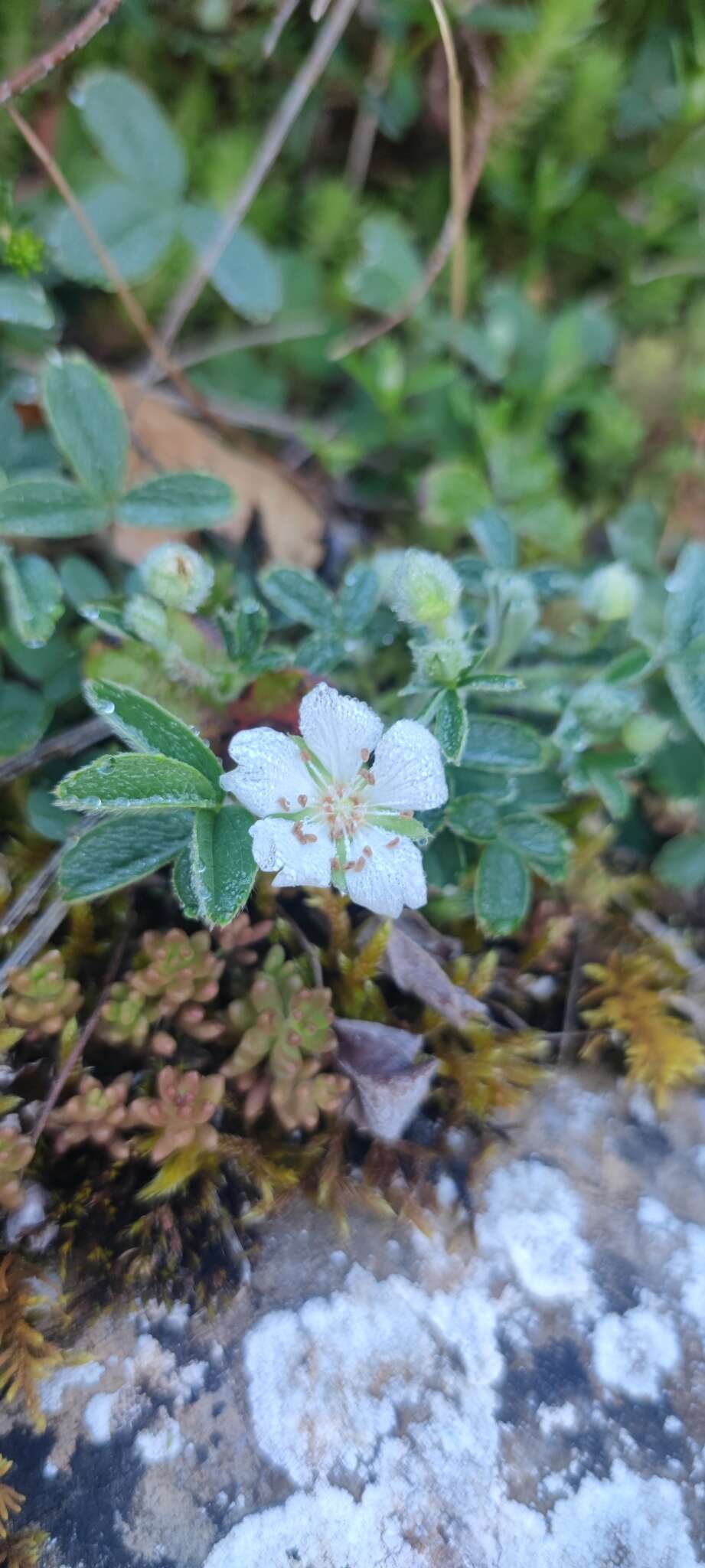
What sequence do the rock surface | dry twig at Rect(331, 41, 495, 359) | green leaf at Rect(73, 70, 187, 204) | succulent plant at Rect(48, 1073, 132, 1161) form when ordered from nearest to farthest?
the rock surface
succulent plant at Rect(48, 1073, 132, 1161)
green leaf at Rect(73, 70, 187, 204)
dry twig at Rect(331, 41, 495, 359)

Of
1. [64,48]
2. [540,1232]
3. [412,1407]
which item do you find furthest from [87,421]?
[412,1407]

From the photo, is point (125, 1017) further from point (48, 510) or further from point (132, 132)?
point (132, 132)

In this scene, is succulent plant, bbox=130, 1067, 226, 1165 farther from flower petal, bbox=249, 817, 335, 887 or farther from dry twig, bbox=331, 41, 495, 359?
dry twig, bbox=331, 41, 495, 359

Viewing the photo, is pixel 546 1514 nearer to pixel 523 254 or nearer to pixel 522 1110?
pixel 522 1110

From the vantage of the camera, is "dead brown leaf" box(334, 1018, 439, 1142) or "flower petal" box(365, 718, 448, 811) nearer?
"flower petal" box(365, 718, 448, 811)

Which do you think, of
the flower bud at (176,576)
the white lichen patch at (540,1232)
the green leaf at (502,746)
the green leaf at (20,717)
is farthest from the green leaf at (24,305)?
the white lichen patch at (540,1232)

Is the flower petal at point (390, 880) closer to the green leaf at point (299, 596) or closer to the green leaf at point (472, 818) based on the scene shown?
the green leaf at point (472, 818)

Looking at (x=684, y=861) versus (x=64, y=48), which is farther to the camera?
(x=684, y=861)

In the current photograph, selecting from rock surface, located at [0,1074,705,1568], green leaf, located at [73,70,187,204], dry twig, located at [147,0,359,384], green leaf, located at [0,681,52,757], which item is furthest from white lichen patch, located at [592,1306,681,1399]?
green leaf, located at [73,70,187,204]
